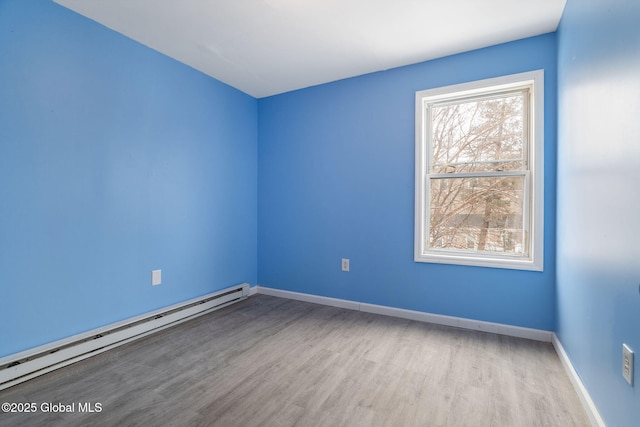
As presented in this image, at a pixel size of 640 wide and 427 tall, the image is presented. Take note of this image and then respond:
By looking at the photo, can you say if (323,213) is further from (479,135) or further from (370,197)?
(479,135)

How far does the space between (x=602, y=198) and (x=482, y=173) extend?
Answer: 121cm

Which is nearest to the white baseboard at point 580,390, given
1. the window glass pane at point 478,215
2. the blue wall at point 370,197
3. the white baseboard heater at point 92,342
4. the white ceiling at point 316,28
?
the blue wall at point 370,197

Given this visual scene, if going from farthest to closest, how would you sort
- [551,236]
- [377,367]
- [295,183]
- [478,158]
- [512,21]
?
[295,183], [478,158], [551,236], [512,21], [377,367]

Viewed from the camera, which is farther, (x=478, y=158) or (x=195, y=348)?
(x=478, y=158)

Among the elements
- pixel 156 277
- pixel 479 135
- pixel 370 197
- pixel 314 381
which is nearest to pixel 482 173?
pixel 479 135

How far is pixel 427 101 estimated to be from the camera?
2701 mm

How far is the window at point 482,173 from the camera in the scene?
231 cm

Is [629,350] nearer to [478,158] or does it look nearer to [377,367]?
[377,367]

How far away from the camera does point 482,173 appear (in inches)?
98.1

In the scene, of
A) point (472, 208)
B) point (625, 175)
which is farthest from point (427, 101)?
point (625, 175)

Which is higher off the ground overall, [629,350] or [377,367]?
[629,350]

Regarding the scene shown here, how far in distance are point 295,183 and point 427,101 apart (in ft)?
5.22

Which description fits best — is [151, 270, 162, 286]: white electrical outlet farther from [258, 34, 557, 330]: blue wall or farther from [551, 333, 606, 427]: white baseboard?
[551, 333, 606, 427]: white baseboard

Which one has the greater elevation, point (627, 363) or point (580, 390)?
point (627, 363)
